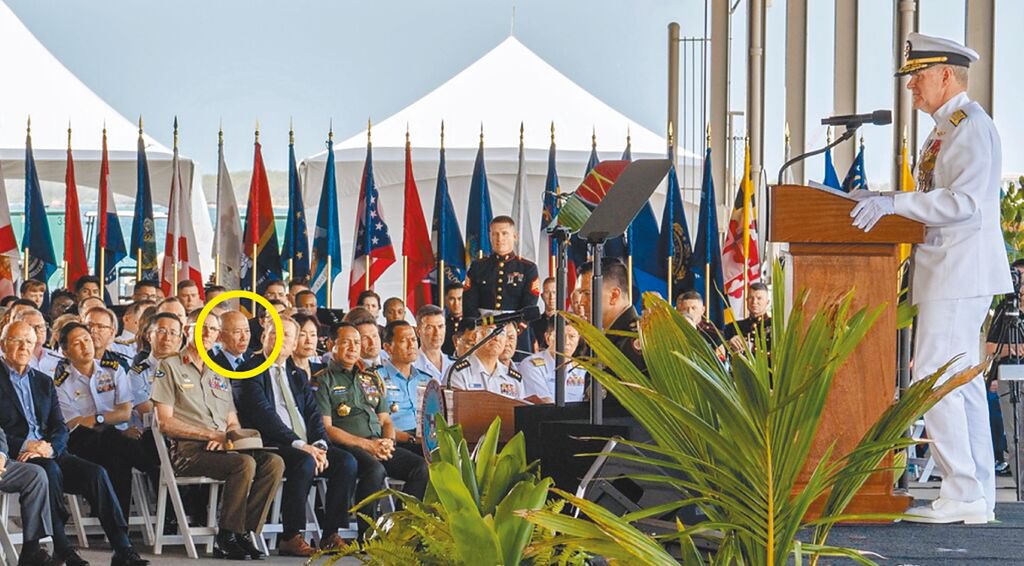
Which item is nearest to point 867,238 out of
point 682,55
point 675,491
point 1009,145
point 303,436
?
point 675,491

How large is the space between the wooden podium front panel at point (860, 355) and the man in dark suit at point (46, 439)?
3.65m

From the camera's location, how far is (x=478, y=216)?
13438mm

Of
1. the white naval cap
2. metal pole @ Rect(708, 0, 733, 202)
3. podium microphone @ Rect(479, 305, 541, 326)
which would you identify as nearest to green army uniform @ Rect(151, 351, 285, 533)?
podium microphone @ Rect(479, 305, 541, 326)

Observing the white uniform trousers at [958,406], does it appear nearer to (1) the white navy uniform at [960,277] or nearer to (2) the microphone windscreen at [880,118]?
(1) the white navy uniform at [960,277]

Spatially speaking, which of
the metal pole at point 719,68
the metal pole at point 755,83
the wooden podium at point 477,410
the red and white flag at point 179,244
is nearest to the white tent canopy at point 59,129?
the red and white flag at point 179,244

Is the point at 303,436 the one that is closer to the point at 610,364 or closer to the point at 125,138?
the point at 610,364

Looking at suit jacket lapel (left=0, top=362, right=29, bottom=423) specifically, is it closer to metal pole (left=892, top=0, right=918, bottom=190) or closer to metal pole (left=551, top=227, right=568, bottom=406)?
metal pole (left=551, top=227, right=568, bottom=406)

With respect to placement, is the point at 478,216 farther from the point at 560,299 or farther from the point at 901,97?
the point at 560,299

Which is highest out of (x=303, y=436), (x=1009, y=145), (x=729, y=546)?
(x=1009, y=145)

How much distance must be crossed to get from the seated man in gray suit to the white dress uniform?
3784mm

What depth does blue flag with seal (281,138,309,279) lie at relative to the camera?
42.6ft

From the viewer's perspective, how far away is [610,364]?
263 cm

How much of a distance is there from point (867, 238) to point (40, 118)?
12.7 meters

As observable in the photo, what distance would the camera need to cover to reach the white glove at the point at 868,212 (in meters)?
3.92
